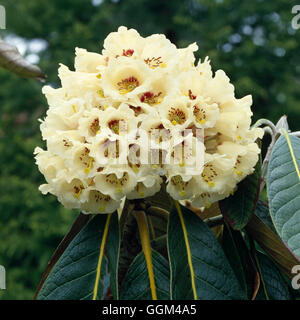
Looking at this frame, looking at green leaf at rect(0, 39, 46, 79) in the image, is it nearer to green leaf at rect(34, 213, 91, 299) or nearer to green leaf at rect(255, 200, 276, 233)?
green leaf at rect(34, 213, 91, 299)

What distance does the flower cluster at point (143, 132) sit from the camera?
71cm

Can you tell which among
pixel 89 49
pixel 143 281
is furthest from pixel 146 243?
pixel 89 49

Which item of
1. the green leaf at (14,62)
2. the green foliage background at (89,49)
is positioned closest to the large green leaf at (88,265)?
the green leaf at (14,62)

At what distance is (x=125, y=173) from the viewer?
734mm

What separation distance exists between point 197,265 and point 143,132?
0.85 feet

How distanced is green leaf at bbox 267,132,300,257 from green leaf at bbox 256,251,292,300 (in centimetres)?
18

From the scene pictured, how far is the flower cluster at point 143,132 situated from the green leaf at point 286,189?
0.16 ft

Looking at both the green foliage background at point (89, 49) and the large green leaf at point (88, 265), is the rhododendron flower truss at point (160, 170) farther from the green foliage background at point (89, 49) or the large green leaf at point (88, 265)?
the green foliage background at point (89, 49)

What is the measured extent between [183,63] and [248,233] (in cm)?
36

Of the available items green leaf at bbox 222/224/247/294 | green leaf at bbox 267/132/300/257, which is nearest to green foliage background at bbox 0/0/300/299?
green leaf at bbox 222/224/247/294

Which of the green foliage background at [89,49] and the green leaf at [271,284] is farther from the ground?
the green foliage background at [89,49]

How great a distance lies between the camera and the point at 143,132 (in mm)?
709

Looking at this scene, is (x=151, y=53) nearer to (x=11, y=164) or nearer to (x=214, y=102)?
(x=214, y=102)
